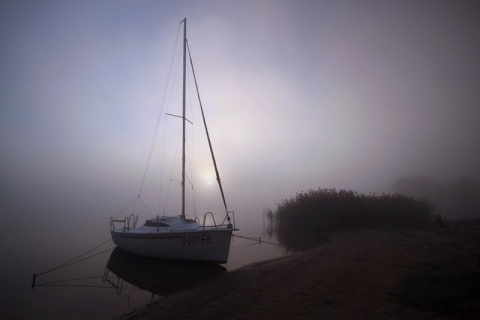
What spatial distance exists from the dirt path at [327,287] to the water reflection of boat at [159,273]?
124 cm

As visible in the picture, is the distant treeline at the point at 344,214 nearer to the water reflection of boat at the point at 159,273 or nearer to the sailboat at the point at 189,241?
the sailboat at the point at 189,241

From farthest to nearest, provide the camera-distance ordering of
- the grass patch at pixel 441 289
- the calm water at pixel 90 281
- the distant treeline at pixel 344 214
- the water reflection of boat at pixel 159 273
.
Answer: the distant treeline at pixel 344 214 → the water reflection of boat at pixel 159 273 → the calm water at pixel 90 281 → the grass patch at pixel 441 289

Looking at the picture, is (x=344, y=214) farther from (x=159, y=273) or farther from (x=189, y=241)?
(x=159, y=273)

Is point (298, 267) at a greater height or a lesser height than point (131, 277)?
greater

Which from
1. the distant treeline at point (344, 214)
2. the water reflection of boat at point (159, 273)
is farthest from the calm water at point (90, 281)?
the distant treeline at point (344, 214)

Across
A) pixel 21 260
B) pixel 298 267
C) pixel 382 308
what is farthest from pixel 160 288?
pixel 21 260

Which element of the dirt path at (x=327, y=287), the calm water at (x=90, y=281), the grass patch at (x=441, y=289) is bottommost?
the calm water at (x=90, y=281)

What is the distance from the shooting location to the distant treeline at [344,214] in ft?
59.7

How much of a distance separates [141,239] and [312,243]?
10.7 m

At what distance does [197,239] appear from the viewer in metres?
11.8

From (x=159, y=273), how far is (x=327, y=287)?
8447 mm

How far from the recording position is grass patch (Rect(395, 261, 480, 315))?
5230 mm

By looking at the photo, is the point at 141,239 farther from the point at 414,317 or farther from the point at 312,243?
the point at 414,317

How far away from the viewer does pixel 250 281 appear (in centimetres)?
928
